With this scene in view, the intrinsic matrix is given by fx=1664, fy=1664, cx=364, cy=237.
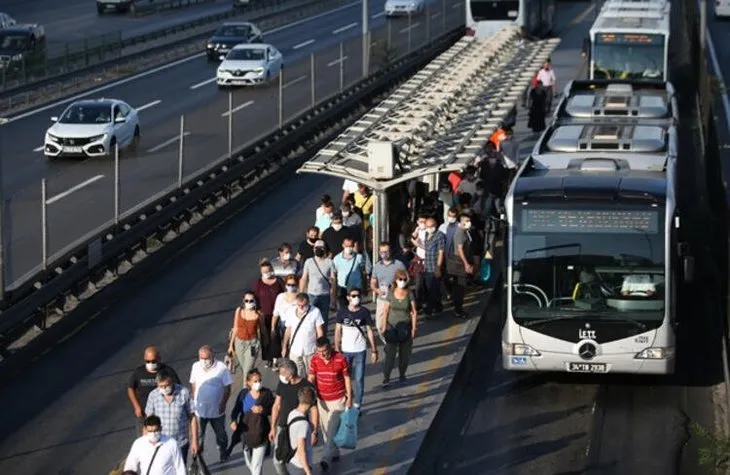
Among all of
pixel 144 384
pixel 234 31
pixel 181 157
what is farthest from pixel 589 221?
pixel 234 31

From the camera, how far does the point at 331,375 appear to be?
17125 mm

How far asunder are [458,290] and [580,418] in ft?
13.5

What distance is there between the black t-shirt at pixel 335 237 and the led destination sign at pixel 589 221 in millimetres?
3679

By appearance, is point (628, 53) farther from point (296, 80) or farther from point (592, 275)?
point (592, 275)

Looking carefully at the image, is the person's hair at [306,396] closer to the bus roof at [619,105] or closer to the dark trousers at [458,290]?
the dark trousers at [458,290]

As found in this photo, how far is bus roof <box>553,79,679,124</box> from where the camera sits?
93.8 ft

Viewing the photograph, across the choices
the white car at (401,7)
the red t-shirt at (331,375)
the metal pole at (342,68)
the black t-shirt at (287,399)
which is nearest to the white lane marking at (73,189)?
the red t-shirt at (331,375)

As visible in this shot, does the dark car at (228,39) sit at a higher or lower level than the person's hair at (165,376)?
lower

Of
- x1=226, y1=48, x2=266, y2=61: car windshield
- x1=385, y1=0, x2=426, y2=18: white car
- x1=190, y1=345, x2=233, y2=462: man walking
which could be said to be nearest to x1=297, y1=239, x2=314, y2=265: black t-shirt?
x1=190, y1=345, x2=233, y2=462: man walking

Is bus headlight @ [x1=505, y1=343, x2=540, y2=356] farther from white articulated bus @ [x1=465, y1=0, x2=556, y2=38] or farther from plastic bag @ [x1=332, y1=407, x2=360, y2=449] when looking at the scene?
white articulated bus @ [x1=465, y1=0, x2=556, y2=38]

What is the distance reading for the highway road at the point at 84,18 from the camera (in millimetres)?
69250

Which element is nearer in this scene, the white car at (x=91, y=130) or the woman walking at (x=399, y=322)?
the woman walking at (x=399, y=322)

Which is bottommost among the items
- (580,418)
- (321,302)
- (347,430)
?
(580,418)

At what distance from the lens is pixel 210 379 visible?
16.8 metres
